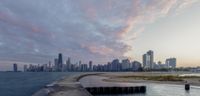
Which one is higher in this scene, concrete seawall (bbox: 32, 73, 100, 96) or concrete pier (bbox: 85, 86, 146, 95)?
concrete seawall (bbox: 32, 73, 100, 96)

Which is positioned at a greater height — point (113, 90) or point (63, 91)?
point (63, 91)

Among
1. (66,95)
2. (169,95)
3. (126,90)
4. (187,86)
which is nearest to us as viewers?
(66,95)

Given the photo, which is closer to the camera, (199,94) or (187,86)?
(199,94)

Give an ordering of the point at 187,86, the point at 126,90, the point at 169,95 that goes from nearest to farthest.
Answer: the point at 169,95
the point at 126,90
the point at 187,86

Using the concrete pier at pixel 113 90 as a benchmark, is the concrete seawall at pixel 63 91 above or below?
above

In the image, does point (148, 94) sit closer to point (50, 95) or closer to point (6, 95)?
point (50, 95)

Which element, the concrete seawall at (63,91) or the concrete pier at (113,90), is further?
the concrete pier at (113,90)

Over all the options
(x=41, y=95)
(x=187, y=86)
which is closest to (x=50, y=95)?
(x=41, y=95)

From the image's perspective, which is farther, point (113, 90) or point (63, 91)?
point (113, 90)

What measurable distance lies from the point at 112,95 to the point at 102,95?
8.01 feet

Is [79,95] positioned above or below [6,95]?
above

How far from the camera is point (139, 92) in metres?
65.1

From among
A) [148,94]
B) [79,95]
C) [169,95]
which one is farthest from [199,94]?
[79,95]

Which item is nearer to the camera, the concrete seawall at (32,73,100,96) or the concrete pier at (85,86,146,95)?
the concrete seawall at (32,73,100,96)
